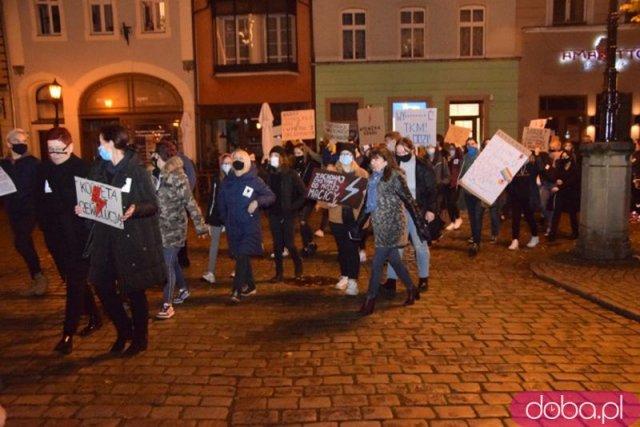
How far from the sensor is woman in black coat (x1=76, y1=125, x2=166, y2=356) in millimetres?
5219

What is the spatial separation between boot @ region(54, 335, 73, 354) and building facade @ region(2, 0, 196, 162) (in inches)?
696

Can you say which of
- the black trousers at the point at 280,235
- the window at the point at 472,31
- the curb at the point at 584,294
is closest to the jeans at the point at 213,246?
the black trousers at the point at 280,235

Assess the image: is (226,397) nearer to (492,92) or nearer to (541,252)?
(541,252)

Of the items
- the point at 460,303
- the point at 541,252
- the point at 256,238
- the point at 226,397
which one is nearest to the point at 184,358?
the point at 226,397

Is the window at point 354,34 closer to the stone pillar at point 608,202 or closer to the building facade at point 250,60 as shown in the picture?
the building facade at point 250,60

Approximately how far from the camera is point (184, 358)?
5441 mm

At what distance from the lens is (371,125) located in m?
13.5

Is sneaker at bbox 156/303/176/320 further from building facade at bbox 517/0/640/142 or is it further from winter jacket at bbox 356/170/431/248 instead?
building facade at bbox 517/0/640/142

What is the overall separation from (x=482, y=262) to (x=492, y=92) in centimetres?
1462

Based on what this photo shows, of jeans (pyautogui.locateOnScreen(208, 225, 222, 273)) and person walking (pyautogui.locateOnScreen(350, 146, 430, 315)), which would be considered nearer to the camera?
person walking (pyautogui.locateOnScreen(350, 146, 430, 315))

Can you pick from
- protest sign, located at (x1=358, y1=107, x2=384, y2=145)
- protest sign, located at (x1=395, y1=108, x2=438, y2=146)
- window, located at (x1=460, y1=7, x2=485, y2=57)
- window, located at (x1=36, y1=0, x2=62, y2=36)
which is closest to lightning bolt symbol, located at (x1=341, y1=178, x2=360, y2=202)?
protest sign, located at (x1=395, y1=108, x2=438, y2=146)

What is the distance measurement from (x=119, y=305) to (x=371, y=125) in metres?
8.98

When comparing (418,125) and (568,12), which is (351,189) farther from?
(568,12)

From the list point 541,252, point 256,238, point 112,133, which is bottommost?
point 541,252
